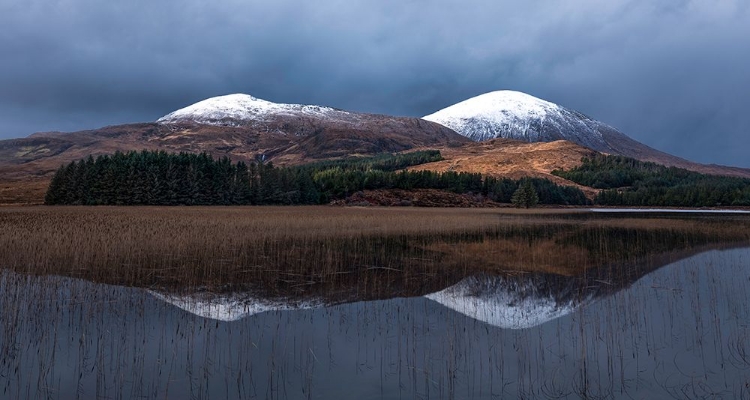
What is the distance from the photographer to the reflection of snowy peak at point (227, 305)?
14.2 meters

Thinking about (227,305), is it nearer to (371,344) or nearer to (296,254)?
(371,344)

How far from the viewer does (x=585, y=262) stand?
2616 centimetres

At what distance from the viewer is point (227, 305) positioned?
49.9 feet

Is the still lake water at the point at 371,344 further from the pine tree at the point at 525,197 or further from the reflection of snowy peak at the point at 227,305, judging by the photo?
the pine tree at the point at 525,197

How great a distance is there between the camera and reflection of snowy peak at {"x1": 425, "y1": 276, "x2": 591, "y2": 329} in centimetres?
1462

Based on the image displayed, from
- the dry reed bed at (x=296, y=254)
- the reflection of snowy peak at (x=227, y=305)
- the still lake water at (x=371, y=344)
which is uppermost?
the dry reed bed at (x=296, y=254)

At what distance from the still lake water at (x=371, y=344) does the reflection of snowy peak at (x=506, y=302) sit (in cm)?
9

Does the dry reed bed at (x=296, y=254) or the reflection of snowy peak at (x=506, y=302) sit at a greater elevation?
the dry reed bed at (x=296, y=254)

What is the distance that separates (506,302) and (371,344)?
677 centimetres

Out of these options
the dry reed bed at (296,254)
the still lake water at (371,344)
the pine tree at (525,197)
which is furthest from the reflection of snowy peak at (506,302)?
the pine tree at (525,197)

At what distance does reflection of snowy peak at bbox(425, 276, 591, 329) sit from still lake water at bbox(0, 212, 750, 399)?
3.4 inches

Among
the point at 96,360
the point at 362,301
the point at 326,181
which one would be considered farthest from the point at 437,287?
the point at 326,181

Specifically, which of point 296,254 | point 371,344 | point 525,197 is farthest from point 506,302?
point 525,197

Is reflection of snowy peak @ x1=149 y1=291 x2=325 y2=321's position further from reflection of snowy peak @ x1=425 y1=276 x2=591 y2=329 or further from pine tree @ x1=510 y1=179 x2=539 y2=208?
pine tree @ x1=510 y1=179 x2=539 y2=208
